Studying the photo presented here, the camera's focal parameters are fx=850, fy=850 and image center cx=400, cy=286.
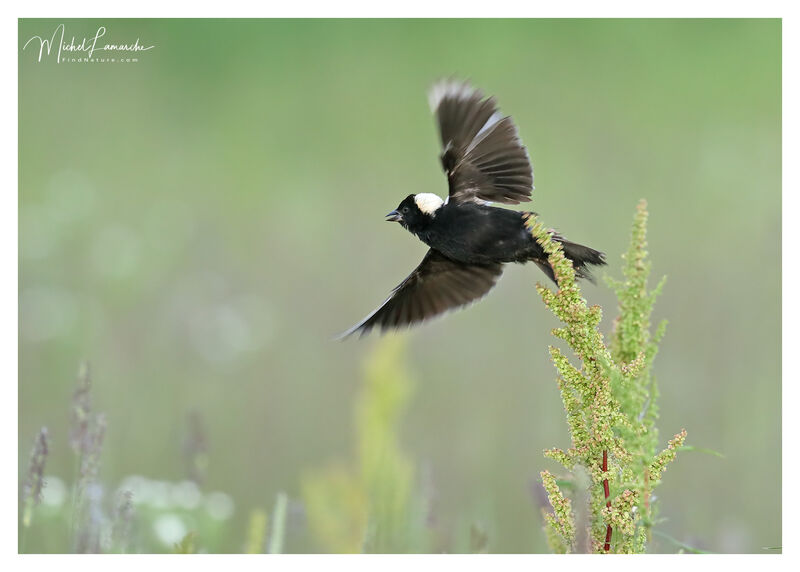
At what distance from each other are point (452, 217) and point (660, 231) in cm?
80

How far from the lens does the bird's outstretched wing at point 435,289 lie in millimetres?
1962

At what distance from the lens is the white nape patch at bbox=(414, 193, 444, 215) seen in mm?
1929

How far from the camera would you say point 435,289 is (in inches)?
79.4

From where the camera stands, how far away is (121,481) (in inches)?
84.4

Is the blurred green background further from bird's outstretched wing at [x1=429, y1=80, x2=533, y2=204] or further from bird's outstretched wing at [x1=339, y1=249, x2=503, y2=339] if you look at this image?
bird's outstretched wing at [x1=429, y1=80, x2=533, y2=204]

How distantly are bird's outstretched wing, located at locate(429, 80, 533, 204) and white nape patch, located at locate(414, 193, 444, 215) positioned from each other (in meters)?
0.04

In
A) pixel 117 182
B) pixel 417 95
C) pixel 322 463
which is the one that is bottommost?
pixel 322 463

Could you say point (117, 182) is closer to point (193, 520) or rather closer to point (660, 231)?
point (193, 520)

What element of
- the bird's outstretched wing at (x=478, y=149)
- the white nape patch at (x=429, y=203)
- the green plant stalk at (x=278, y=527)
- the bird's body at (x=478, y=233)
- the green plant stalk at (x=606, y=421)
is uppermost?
the bird's outstretched wing at (x=478, y=149)

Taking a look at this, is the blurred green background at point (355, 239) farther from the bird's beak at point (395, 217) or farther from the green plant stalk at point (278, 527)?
the green plant stalk at point (278, 527)

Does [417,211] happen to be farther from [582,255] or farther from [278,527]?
[278,527]

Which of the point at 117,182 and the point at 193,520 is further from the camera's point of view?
the point at 117,182

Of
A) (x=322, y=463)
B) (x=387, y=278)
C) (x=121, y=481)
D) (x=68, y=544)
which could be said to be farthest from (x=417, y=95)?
(x=68, y=544)


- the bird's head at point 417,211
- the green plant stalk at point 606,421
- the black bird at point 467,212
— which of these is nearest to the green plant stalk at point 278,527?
the black bird at point 467,212
